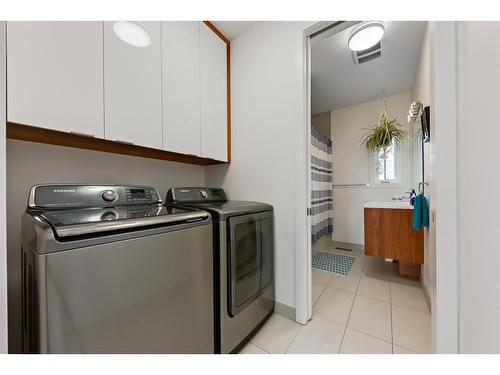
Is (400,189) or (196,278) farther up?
(400,189)

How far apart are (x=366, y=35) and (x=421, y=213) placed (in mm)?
1567

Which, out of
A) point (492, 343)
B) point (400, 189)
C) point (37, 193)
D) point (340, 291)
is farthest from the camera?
point (400, 189)

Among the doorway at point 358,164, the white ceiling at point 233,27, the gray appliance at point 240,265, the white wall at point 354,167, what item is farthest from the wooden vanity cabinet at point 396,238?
the white ceiling at point 233,27

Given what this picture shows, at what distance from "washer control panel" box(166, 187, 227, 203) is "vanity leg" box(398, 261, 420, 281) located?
2.09 metres

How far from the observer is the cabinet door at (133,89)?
102 centimetres

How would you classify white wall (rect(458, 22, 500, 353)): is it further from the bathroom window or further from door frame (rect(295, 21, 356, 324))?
the bathroom window

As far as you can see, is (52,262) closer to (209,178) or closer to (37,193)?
(37,193)

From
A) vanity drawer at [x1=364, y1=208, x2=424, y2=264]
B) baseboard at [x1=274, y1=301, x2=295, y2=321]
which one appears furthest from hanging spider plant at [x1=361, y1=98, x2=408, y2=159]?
baseboard at [x1=274, y1=301, x2=295, y2=321]

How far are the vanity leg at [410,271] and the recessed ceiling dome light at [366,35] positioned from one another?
225 cm

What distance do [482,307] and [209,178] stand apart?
1.83 meters

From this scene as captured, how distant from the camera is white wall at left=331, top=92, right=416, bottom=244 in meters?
2.79

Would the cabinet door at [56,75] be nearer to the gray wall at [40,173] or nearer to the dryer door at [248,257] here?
the gray wall at [40,173]

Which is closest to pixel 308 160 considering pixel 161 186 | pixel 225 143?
pixel 225 143

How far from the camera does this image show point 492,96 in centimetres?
49
